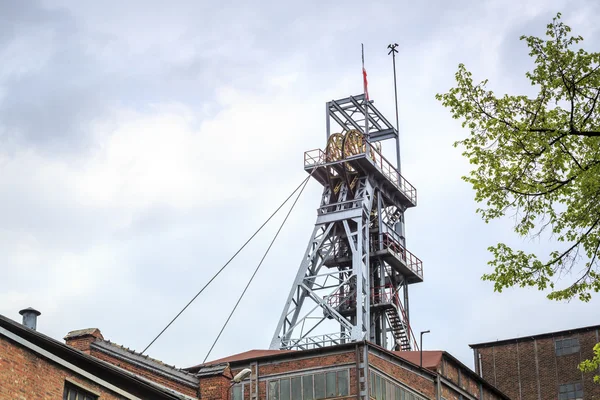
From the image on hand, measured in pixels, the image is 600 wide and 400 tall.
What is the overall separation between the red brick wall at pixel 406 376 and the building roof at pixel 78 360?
13611mm

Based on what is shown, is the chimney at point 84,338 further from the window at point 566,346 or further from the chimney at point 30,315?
the window at point 566,346

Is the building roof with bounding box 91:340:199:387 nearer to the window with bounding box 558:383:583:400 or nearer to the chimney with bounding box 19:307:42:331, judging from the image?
the chimney with bounding box 19:307:42:331

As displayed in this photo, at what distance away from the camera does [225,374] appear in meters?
31.1

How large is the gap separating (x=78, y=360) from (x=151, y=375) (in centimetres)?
1016

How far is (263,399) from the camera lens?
39406 millimetres

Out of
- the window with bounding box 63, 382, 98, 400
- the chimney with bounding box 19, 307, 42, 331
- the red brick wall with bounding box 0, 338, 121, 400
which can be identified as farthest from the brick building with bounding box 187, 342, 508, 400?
the red brick wall with bounding box 0, 338, 121, 400

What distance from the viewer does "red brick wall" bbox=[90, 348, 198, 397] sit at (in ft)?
103

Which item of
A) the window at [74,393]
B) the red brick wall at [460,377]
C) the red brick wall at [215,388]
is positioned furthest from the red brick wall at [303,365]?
the window at [74,393]

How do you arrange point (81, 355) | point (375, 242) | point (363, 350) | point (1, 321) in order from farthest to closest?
point (375, 242), point (363, 350), point (81, 355), point (1, 321)

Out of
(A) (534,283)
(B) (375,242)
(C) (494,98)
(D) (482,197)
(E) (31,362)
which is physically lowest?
(E) (31,362)

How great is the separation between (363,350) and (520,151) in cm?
1821

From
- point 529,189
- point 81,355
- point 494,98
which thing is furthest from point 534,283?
point 81,355

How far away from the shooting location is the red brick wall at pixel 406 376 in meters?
38.9

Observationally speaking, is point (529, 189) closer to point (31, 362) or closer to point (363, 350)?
point (31, 362)
